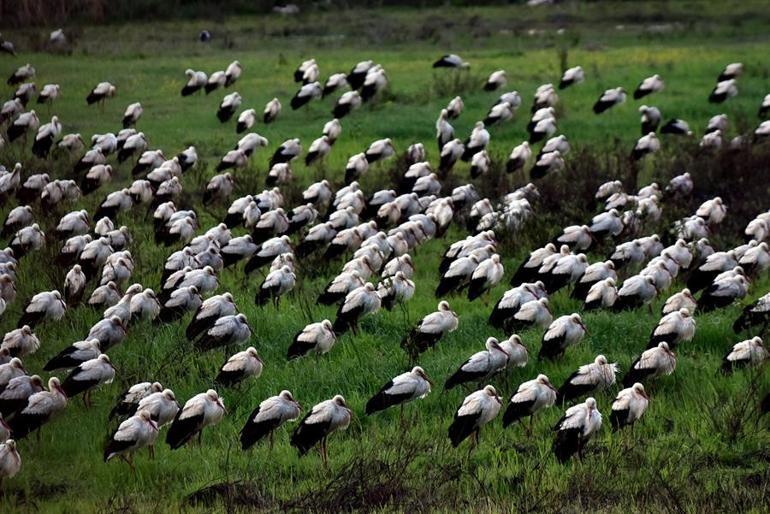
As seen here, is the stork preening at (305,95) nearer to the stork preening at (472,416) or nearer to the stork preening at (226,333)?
the stork preening at (226,333)

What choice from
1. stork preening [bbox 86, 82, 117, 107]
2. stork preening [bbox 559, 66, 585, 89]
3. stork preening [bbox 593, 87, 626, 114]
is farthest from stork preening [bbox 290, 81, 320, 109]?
stork preening [bbox 593, 87, 626, 114]

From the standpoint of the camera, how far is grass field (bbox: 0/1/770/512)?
959 cm

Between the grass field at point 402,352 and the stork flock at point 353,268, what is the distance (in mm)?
177

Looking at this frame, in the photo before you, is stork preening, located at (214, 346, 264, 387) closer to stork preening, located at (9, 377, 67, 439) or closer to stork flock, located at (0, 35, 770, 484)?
stork flock, located at (0, 35, 770, 484)

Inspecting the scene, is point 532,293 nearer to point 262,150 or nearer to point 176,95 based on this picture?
point 262,150

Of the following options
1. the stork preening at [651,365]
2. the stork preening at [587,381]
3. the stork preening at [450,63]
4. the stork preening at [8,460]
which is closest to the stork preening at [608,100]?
the stork preening at [450,63]

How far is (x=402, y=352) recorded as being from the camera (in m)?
12.6

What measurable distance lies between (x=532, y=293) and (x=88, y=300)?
14.9 feet

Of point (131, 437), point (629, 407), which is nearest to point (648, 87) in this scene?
point (629, 407)

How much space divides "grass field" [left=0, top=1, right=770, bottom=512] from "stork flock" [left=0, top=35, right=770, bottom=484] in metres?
0.18

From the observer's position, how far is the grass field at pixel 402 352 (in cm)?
959

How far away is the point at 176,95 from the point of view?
26.5m

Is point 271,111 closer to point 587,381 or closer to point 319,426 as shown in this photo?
point 587,381

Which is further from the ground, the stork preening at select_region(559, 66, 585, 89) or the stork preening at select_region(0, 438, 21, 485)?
the stork preening at select_region(0, 438, 21, 485)
